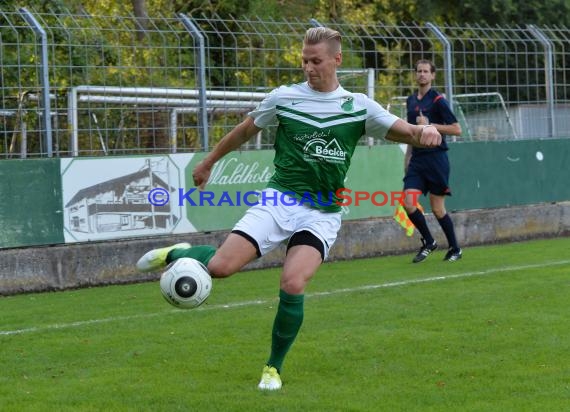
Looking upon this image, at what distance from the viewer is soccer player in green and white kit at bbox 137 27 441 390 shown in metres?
6.63

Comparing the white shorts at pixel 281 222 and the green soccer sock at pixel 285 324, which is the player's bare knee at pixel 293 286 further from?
the white shorts at pixel 281 222

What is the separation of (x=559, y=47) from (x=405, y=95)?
143 inches

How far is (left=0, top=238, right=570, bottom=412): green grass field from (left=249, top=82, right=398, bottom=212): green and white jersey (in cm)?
113

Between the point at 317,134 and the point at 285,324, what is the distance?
3.75 ft

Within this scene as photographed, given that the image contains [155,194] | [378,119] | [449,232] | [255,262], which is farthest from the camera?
[255,262]

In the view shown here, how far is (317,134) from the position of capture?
6902 millimetres

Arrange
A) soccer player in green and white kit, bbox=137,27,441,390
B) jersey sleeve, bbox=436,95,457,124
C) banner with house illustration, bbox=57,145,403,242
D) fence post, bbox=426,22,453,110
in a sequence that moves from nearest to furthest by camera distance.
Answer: soccer player in green and white kit, bbox=137,27,441,390
banner with house illustration, bbox=57,145,403,242
jersey sleeve, bbox=436,95,457,124
fence post, bbox=426,22,453,110

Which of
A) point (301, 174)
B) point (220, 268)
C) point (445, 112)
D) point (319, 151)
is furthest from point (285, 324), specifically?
point (445, 112)

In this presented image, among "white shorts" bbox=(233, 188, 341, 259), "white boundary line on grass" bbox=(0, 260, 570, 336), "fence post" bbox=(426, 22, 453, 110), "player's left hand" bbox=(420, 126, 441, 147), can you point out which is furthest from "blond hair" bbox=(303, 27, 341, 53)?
"fence post" bbox=(426, 22, 453, 110)

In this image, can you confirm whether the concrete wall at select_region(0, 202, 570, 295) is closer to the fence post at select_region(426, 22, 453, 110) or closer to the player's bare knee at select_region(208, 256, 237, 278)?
the fence post at select_region(426, 22, 453, 110)

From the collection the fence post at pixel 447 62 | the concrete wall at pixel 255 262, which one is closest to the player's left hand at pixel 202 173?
the concrete wall at pixel 255 262

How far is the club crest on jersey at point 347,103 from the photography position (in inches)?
275

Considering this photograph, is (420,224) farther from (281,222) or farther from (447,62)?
(281,222)

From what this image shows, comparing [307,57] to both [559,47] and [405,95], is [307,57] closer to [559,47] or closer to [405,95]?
[405,95]
